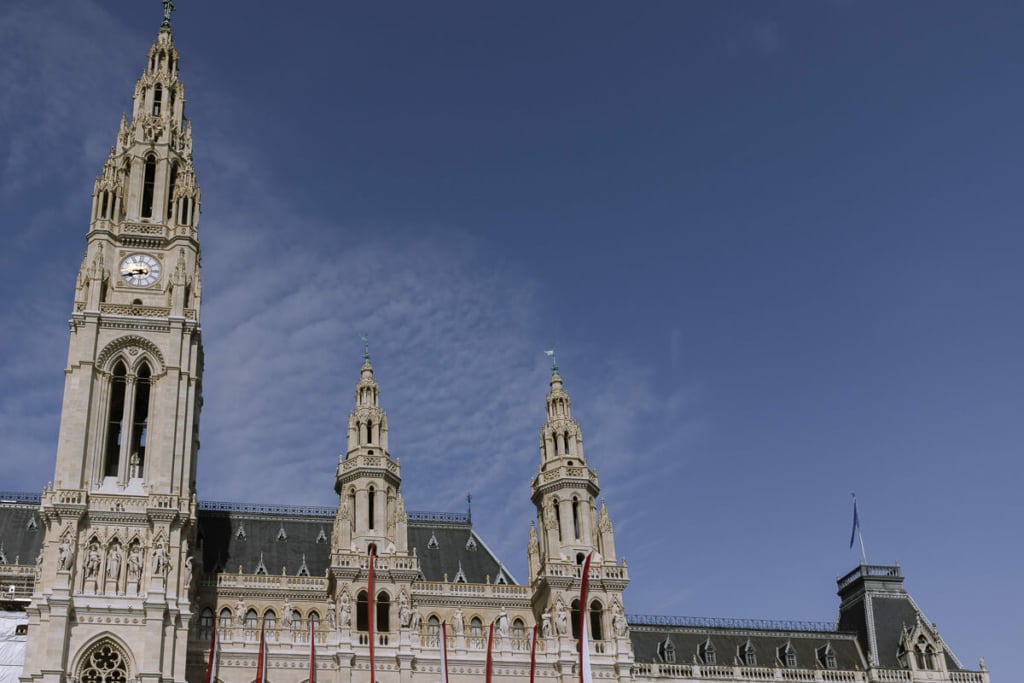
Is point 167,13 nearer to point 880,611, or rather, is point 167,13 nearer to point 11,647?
point 11,647

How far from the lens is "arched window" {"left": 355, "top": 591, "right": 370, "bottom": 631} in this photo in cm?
6888

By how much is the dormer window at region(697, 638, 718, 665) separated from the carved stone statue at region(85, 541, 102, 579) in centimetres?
3621

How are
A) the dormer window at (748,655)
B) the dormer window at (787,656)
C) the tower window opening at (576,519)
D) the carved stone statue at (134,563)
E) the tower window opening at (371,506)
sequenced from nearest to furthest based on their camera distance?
the carved stone statue at (134,563) < the tower window opening at (371,506) < the tower window opening at (576,519) < the dormer window at (748,655) < the dormer window at (787,656)

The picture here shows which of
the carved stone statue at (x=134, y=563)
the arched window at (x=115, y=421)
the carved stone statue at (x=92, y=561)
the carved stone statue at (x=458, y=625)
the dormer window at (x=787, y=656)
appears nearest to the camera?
the carved stone statue at (x=92, y=561)

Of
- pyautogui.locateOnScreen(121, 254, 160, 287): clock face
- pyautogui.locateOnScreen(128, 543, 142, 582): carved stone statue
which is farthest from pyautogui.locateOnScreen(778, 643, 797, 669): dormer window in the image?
pyautogui.locateOnScreen(121, 254, 160, 287): clock face

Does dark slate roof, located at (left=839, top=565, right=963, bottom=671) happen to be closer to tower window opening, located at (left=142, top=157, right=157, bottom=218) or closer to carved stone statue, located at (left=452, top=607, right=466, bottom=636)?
carved stone statue, located at (left=452, top=607, right=466, bottom=636)

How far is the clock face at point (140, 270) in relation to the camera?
71.7 m

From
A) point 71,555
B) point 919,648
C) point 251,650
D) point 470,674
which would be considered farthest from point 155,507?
point 919,648

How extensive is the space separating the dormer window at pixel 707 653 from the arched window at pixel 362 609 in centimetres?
2158

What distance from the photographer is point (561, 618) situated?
70250 mm

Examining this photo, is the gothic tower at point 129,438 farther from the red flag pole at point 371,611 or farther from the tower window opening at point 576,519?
the tower window opening at point 576,519

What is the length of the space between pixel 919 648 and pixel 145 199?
55.3 metres

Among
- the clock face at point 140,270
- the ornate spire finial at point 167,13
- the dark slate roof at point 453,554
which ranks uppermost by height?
the ornate spire finial at point 167,13

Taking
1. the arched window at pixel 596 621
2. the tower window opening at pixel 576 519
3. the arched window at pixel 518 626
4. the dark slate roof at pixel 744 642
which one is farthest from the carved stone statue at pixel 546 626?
the dark slate roof at pixel 744 642
